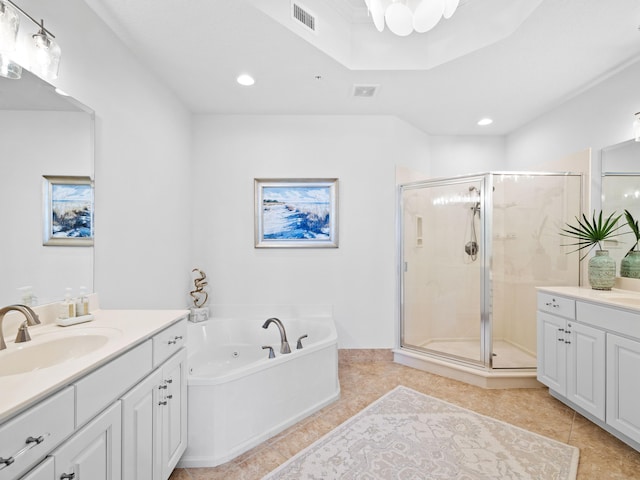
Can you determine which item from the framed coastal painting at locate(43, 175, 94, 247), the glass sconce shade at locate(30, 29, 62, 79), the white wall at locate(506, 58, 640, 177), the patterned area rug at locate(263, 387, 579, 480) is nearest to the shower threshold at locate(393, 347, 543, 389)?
the patterned area rug at locate(263, 387, 579, 480)

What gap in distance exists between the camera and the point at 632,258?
2250mm

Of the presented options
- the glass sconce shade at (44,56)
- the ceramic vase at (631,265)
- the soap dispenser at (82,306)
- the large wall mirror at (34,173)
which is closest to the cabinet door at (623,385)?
the ceramic vase at (631,265)

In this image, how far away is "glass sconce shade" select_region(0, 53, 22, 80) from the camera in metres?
1.17

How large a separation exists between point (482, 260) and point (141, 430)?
2.78 m

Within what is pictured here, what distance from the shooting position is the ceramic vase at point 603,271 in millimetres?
2227

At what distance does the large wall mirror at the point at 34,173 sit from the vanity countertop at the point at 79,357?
211 mm

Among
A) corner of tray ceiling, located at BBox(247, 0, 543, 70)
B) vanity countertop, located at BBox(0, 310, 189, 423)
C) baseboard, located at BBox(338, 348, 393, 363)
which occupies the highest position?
corner of tray ceiling, located at BBox(247, 0, 543, 70)

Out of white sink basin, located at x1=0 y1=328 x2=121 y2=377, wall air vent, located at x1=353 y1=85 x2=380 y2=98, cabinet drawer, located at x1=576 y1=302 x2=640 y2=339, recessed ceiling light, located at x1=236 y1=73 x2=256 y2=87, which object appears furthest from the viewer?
wall air vent, located at x1=353 y1=85 x2=380 y2=98

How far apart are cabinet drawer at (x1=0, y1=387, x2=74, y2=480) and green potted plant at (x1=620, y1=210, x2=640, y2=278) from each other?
132 inches

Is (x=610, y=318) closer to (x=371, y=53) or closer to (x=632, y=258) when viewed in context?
(x=632, y=258)

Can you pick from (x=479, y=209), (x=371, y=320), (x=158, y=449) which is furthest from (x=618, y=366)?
(x=158, y=449)

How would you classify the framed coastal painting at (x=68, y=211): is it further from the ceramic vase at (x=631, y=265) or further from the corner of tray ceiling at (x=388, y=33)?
the ceramic vase at (x=631, y=265)

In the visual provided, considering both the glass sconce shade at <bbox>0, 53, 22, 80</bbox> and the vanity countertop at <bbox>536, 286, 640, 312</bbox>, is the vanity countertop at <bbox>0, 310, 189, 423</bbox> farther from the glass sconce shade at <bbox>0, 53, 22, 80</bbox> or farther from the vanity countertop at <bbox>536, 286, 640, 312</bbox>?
the vanity countertop at <bbox>536, 286, 640, 312</bbox>

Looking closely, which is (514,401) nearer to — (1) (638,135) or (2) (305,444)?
(2) (305,444)
